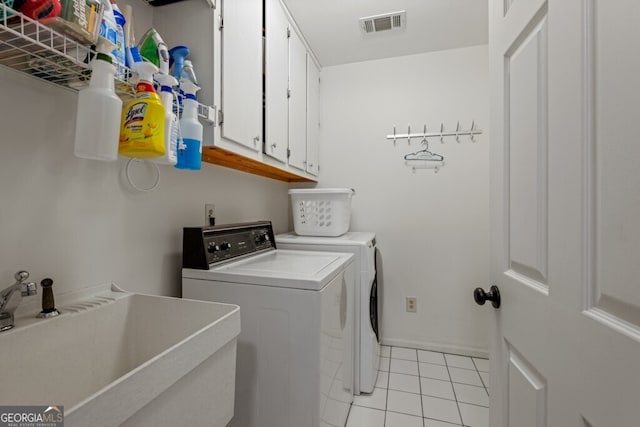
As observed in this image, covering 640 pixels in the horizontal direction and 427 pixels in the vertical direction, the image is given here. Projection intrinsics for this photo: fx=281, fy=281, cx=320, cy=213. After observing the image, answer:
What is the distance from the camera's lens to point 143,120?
82cm

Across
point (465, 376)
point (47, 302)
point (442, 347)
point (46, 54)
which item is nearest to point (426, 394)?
point (465, 376)

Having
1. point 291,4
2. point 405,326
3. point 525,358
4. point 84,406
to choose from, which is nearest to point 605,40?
point 525,358

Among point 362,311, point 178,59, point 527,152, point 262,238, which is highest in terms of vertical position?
point 178,59

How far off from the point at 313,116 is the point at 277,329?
1.93m

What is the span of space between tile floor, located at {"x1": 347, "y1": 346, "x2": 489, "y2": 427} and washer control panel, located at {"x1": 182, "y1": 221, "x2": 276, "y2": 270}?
1200 mm

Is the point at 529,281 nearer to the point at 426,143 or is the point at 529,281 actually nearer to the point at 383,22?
the point at 426,143

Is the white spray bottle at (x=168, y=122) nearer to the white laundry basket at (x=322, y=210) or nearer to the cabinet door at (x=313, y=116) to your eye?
the white laundry basket at (x=322, y=210)

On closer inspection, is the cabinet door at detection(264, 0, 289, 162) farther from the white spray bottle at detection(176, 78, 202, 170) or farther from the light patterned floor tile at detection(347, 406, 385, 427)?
the light patterned floor tile at detection(347, 406, 385, 427)

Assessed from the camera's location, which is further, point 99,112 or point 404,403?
point 404,403

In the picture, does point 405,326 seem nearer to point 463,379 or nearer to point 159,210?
point 463,379

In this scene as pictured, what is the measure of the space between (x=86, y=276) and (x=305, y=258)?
95 centimetres

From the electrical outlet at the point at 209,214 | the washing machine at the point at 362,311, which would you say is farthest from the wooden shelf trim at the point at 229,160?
the washing machine at the point at 362,311

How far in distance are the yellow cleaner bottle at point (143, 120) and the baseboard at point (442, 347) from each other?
2491 mm

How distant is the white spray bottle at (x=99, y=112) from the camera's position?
2.31 feet
